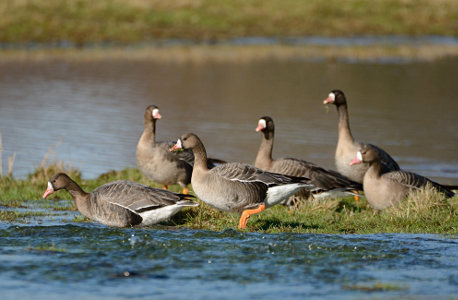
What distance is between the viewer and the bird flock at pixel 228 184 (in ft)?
40.5

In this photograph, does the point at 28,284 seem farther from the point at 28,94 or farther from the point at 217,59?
the point at 217,59

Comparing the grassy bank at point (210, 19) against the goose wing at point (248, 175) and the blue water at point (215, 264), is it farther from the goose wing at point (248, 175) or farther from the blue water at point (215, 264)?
the blue water at point (215, 264)

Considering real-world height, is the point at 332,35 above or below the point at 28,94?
above


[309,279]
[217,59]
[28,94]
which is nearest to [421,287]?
[309,279]

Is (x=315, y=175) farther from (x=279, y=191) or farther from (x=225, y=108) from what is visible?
(x=225, y=108)

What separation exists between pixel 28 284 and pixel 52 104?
905 inches

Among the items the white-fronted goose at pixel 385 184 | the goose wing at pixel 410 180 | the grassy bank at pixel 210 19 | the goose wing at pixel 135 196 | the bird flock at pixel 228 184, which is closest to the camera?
the goose wing at pixel 135 196

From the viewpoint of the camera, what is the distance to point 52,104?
31672 mm

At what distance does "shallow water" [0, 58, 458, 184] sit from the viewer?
22.7 m

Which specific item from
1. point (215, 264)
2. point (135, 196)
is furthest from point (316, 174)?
point (215, 264)

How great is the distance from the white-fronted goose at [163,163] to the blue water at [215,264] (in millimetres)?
4317

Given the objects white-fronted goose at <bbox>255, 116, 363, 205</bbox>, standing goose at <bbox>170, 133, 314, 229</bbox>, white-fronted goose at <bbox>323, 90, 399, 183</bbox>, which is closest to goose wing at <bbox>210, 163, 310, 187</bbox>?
standing goose at <bbox>170, 133, 314, 229</bbox>

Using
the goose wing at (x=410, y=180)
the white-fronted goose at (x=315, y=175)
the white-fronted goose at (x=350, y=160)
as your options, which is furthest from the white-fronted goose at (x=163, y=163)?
the goose wing at (x=410, y=180)

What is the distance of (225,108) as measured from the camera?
106ft
